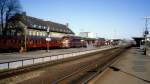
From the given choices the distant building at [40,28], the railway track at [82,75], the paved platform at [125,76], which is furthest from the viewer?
the distant building at [40,28]

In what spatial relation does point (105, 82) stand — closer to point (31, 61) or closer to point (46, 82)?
point (46, 82)

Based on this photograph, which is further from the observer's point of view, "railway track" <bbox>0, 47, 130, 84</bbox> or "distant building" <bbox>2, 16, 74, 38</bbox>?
"distant building" <bbox>2, 16, 74, 38</bbox>

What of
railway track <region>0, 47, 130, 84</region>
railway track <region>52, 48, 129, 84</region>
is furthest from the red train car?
railway track <region>52, 48, 129, 84</region>

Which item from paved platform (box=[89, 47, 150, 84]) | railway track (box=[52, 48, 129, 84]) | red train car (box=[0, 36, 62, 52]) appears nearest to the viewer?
railway track (box=[52, 48, 129, 84])

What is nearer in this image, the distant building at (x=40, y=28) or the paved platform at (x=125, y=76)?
the paved platform at (x=125, y=76)

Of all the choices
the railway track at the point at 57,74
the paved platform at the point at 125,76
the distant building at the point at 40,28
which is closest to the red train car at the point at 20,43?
the distant building at the point at 40,28

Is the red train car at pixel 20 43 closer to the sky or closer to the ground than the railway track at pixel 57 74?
closer to the sky

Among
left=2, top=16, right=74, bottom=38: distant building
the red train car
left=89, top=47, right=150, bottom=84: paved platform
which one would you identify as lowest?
left=89, top=47, right=150, bottom=84: paved platform

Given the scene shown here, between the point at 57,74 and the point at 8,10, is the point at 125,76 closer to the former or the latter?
the point at 57,74

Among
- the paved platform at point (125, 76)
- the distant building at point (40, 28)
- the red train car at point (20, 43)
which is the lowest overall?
the paved platform at point (125, 76)

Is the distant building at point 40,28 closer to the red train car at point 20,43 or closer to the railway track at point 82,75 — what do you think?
the red train car at point 20,43

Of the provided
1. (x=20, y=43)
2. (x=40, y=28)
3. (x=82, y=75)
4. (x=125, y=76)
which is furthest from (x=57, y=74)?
(x=40, y=28)

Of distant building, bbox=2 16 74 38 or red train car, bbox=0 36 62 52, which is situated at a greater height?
distant building, bbox=2 16 74 38

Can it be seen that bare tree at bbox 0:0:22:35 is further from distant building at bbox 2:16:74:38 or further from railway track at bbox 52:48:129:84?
railway track at bbox 52:48:129:84
